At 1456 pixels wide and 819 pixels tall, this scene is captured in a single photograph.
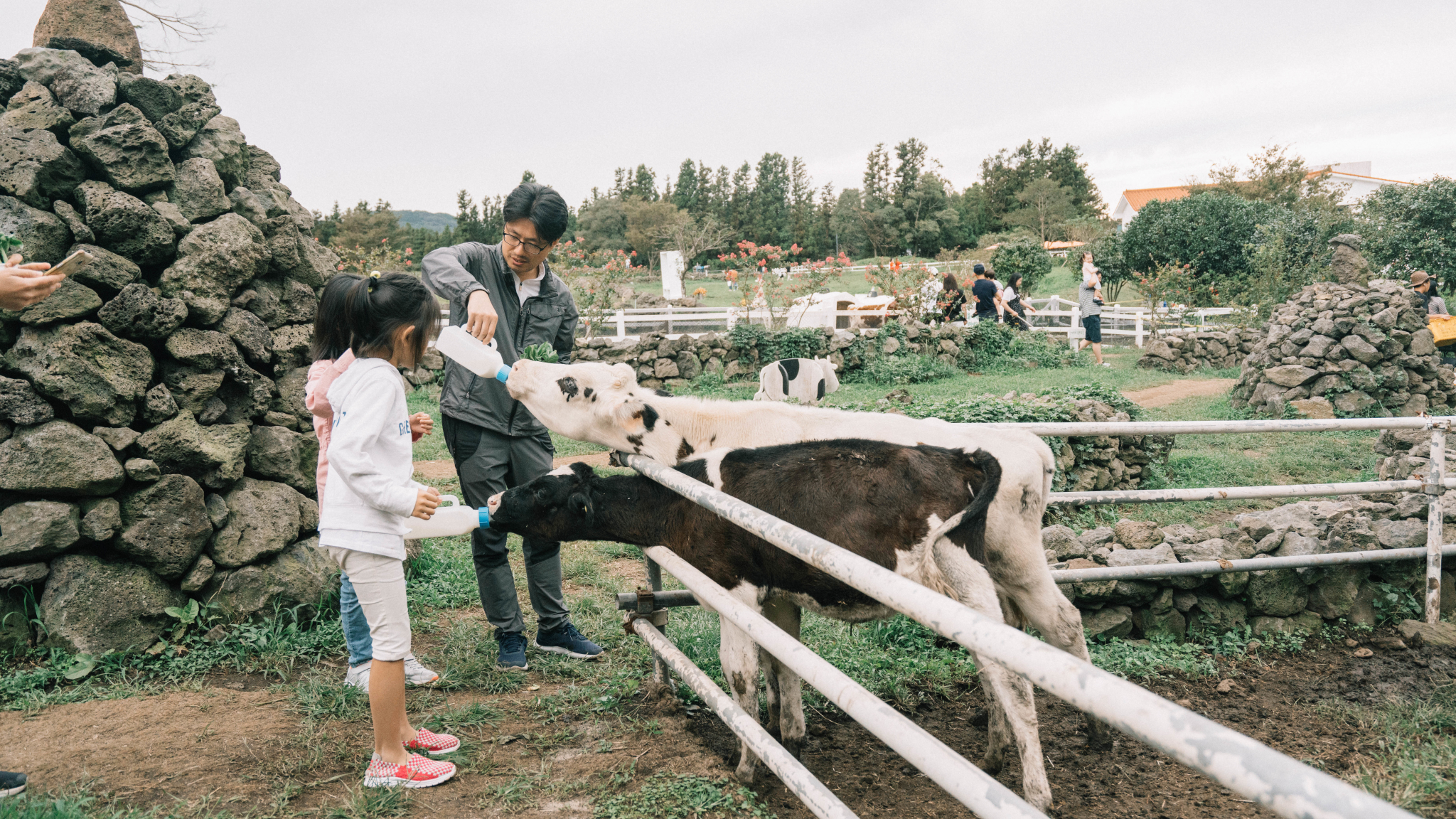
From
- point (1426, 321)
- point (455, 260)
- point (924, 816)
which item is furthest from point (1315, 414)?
point (455, 260)

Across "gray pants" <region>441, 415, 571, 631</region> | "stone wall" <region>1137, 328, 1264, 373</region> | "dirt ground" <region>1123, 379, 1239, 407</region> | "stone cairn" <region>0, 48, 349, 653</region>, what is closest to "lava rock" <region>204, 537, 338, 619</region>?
"stone cairn" <region>0, 48, 349, 653</region>

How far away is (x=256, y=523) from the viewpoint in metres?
4.41

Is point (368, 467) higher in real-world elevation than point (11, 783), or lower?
higher

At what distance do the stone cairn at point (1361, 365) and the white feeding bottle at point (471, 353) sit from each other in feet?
34.5

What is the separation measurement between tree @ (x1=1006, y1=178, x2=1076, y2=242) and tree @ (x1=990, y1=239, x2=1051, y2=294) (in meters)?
21.3

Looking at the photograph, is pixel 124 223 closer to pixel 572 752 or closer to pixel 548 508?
pixel 548 508

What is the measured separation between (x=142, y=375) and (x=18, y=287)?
1.63 metres

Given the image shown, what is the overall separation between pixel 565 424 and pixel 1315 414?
1022 cm

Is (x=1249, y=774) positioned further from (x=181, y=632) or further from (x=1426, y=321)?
(x=1426, y=321)

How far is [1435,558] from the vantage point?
181 inches

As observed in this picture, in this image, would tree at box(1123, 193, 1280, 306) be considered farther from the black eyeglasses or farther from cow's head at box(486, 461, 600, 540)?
cow's head at box(486, 461, 600, 540)

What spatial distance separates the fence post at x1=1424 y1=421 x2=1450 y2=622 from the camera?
4.43 metres

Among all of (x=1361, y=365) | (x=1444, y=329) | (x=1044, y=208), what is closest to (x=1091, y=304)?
(x=1444, y=329)

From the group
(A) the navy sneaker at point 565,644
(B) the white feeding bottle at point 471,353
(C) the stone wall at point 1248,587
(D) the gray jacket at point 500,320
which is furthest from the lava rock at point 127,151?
(C) the stone wall at point 1248,587
